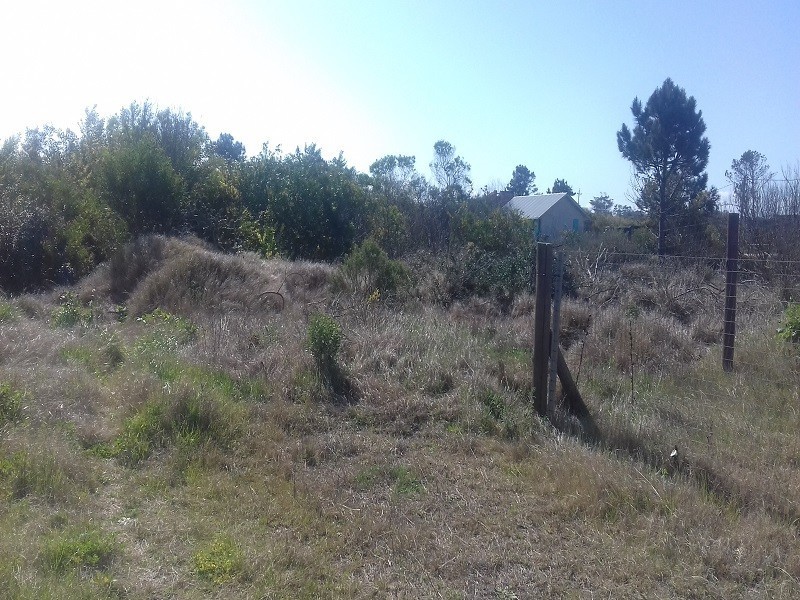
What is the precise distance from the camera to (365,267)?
1393 centimetres

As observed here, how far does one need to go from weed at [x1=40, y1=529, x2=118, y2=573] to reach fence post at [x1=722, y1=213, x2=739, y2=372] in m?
6.19

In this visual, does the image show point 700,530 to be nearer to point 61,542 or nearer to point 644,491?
point 644,491

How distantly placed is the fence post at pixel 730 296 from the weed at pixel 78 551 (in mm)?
6189

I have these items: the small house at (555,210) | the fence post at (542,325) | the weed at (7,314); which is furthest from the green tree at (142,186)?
the small house at (555,210)

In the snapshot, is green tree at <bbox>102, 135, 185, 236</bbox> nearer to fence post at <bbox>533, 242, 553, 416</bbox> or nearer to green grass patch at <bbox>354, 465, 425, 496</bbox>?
fence post at <bbox>533, 242, 553, 416</bbox>

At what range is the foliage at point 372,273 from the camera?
13586mm

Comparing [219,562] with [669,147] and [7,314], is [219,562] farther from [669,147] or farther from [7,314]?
[669,147]

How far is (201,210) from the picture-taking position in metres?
19.2

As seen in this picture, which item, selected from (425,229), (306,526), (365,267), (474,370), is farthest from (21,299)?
(425,229)

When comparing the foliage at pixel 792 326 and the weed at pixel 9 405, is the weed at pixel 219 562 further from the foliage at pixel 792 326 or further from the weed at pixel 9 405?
the foliage at pixel 792 326

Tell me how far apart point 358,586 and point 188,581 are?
968mm

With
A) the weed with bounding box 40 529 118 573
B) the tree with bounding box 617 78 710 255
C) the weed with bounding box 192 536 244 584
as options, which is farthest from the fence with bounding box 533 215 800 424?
the tree with bounding box 617 78 710 255

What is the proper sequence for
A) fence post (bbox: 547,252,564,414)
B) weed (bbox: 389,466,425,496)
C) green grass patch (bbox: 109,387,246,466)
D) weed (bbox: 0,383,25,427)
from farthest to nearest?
fence post (bbox: 547,252,564,414) → weed (bbox: 0,383,25,427) → green grass patch (bbox: 109,387,246,466) → weed (bbox: 389,466,425,496)

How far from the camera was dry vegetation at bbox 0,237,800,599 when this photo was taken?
434 centimetres
